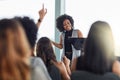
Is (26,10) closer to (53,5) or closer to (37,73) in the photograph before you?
(53,5)

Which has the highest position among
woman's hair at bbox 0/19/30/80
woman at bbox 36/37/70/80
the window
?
the window

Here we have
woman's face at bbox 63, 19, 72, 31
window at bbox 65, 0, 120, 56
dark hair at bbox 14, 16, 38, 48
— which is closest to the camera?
dark hair at bbox 14, 16, 38, 48

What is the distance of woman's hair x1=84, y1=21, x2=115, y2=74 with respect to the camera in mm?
2016

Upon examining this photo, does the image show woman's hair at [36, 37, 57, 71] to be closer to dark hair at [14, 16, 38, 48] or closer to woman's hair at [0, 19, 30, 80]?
dark hair at [14, 16, 38, 48]

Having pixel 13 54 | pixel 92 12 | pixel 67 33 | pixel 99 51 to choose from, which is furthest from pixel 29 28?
pixel 92 12

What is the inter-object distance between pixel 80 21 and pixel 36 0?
969 millimetres

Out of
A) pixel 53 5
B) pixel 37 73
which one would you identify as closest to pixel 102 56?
pixel 37 73

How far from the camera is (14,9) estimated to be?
540cm

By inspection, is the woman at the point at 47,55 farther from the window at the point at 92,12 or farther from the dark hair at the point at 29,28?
the window at the point at 92,12

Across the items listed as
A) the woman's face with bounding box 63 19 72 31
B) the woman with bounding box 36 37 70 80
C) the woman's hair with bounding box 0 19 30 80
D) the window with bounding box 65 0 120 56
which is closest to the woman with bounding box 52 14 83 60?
the woman's face with bounding box 63 19 72 31

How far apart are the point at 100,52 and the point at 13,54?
2.56 ft

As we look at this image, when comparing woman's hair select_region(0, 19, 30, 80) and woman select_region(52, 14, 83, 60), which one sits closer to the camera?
woman's hair select_region(0, 19, 30, 80)

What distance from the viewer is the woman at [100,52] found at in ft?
6.61

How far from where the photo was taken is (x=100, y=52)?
79.3 inches
